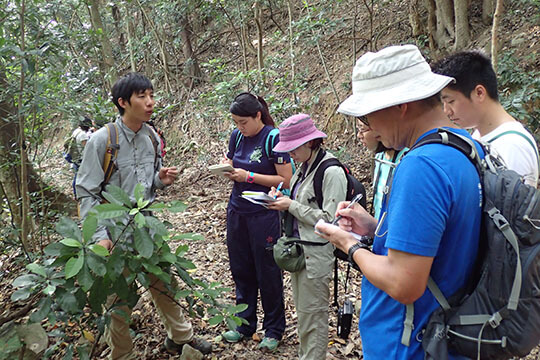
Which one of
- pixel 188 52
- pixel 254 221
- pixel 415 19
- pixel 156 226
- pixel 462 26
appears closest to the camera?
pixel 156 226

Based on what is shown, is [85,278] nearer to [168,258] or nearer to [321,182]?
[168,258]

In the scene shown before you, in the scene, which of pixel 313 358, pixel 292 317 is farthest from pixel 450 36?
pixel 313 358

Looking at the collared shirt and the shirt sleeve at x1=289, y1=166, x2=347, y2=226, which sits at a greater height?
the collared shirt

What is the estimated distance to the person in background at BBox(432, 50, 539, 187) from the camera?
6.67 feet

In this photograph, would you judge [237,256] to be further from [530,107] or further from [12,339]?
[530,107]

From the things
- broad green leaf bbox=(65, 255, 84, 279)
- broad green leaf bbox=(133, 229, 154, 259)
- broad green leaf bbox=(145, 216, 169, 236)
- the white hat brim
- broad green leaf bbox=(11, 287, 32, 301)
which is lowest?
broad green leaf bbox=(11, 287, 32, 301)

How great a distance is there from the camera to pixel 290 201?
2799mm

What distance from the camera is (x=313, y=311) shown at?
9.21 feet

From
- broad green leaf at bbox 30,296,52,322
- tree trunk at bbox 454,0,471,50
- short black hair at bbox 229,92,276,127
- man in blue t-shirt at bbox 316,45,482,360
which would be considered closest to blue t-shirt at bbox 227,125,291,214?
short black hair at bbox 229,92,276,127

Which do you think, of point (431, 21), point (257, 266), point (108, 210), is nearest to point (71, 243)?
point (108, 210)

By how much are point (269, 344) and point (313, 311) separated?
83cm

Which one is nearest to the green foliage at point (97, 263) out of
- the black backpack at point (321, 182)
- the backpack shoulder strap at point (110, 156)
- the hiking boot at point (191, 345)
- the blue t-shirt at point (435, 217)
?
the backpack shoulder strap at point (110, 156)

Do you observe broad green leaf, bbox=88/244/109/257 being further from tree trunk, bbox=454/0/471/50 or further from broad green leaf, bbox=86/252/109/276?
tree trunk, bbox=454/0/471/50

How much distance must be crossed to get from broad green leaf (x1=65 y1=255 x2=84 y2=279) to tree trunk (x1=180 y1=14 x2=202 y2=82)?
1018cm
